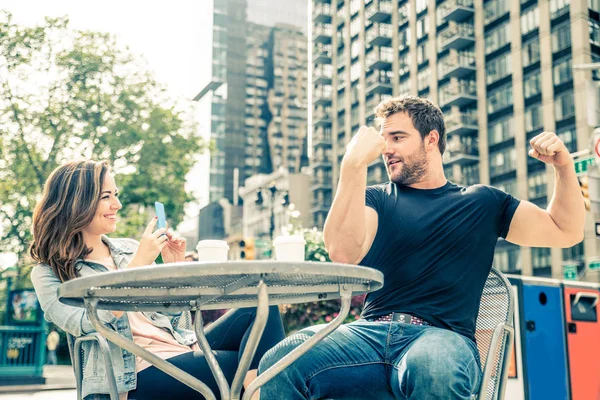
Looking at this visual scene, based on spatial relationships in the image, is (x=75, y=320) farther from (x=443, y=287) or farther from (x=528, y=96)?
(x=528, y=96)

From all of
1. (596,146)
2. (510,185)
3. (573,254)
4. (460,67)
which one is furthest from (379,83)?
(596,146)

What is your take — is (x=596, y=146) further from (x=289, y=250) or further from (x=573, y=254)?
(x=573, y=254)

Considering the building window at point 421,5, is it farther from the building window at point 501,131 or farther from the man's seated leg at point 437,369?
the man's seated leg at point 437,369

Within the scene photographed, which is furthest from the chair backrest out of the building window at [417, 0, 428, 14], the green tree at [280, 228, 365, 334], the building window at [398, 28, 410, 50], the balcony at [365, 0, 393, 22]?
the balcony at [365, 0, 393, 22]

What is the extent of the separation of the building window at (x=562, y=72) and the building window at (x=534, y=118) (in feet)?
5.99

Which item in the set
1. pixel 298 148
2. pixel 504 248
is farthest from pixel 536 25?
pixel 298 148

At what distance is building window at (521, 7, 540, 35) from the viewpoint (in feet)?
125

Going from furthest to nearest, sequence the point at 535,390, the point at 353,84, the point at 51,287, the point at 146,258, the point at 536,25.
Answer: the point at 353,84, the point at 536,25, the point at 535,390, the point at 51,287, the point at 146,258

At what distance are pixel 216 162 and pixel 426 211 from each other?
265 ft

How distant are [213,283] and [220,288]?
0.05m

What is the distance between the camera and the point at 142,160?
80.9 ft

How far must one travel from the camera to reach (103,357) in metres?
1.84

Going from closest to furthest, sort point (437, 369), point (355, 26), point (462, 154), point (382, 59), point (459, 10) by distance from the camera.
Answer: point (437, 369)
point (462, 154)
point (459, 10)
point (382, 59)
point (355, 26)

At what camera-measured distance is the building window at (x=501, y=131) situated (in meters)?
39.5
